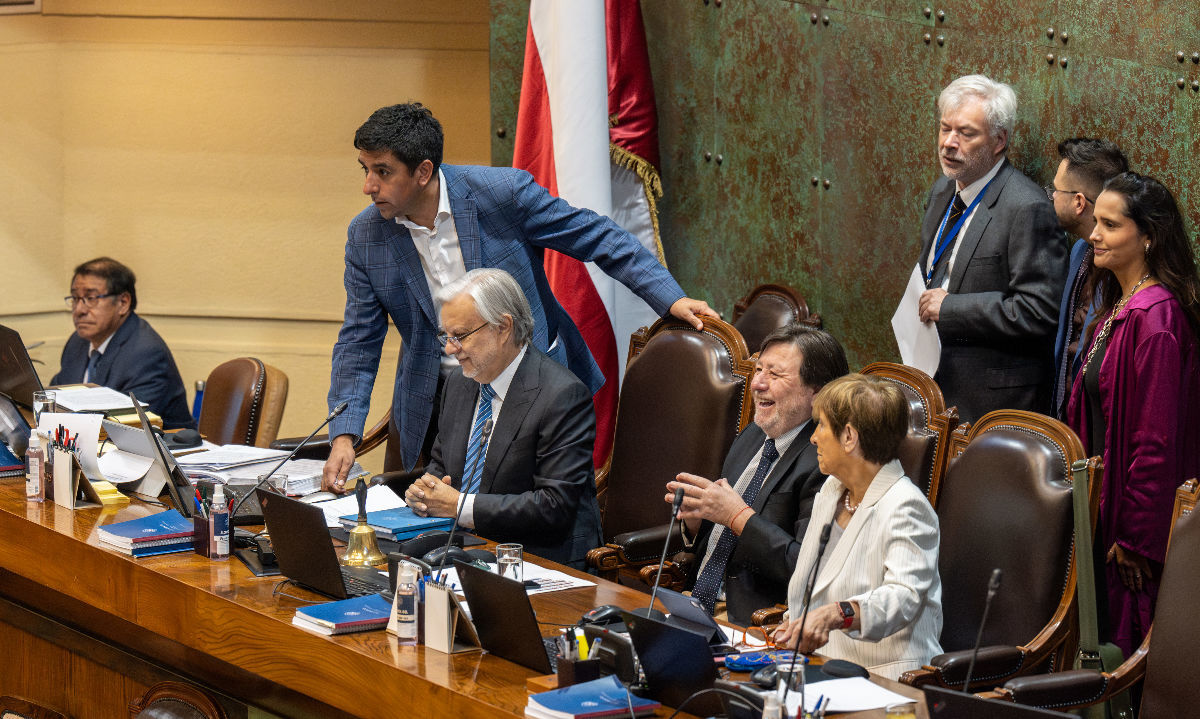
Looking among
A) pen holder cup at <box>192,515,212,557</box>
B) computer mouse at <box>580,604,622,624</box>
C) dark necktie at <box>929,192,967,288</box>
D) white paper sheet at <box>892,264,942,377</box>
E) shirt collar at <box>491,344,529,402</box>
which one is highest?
dark necktie at <box>929,192,967,288</box>

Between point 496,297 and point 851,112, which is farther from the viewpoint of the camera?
point 851,112

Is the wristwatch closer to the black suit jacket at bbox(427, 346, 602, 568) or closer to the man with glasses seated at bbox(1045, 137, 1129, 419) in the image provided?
the black suit jacket at bbox(427, 346, 602, 568)

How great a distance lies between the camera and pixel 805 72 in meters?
4.42

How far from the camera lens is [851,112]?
4.26 meters

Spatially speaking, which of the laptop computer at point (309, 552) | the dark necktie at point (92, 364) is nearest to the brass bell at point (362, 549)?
the laptop computer at point (309, 552)

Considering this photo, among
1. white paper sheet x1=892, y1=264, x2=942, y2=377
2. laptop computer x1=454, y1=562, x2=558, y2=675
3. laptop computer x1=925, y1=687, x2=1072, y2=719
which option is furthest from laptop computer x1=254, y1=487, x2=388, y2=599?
white paper sheet x1=892, y1=264, x2=942, y2=377

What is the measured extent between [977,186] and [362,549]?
5.91 feet

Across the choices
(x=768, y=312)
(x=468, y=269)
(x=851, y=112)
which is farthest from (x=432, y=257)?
(x=851, y=112)

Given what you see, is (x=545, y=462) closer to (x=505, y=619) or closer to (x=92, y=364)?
(x=505, y=619)

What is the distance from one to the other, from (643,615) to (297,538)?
89 centimetres

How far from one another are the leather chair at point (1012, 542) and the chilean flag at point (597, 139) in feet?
6.36

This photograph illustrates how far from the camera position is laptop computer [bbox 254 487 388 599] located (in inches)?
106

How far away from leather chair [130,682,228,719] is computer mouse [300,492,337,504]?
0.58m

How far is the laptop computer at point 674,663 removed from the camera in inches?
81.5
